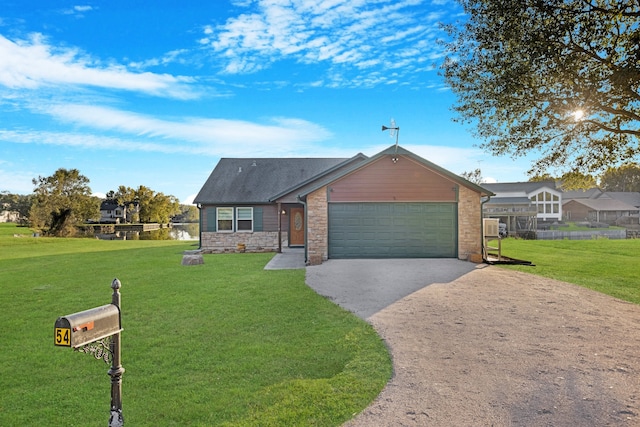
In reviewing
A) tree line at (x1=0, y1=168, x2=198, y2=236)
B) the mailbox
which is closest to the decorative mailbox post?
the mailbox

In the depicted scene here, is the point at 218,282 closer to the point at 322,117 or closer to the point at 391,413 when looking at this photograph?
the point at 391,413

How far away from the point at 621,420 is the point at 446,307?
4.41 meters

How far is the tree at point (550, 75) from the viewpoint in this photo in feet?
35.0

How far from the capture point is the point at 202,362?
5.14 meters

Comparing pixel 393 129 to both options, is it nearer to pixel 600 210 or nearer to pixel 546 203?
pixel 546 203

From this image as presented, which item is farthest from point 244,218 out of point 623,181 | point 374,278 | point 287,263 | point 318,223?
point 623,181

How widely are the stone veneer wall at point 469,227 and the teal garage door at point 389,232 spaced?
1.03 ft

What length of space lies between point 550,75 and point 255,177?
16466 millimetres

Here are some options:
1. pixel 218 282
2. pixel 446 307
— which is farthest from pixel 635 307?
pixel 218 282

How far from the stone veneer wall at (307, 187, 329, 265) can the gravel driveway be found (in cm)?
492

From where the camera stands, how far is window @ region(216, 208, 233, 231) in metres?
21.8

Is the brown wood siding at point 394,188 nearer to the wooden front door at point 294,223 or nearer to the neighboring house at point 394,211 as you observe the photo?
the neighboring house at point 394,211

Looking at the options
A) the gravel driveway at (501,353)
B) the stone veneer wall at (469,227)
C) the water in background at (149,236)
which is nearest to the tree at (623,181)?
the water in background at (149,236)

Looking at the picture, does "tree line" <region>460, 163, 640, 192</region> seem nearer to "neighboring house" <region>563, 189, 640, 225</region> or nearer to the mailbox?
"neighboring house" <region>563, 189, 640, 225</region>
